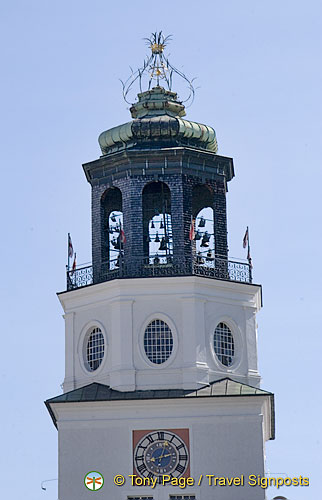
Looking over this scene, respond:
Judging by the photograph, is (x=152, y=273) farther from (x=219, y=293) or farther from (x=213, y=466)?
(x=213, y=466)

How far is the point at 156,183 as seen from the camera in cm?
7569

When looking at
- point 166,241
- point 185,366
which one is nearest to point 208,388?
point 185,366

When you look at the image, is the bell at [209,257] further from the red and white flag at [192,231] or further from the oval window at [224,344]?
the oval window at [224,344]

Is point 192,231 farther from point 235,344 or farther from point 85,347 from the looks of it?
point 85,347

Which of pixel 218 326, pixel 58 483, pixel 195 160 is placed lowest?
pixel 58 483

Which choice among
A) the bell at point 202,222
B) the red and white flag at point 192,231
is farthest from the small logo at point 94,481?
the bell at point 202,222

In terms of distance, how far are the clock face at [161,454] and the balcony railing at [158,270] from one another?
587 cm

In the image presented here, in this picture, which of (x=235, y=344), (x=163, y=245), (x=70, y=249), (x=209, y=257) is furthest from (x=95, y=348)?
(x=209, y=257)

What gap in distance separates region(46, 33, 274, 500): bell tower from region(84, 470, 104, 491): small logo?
0.56ft

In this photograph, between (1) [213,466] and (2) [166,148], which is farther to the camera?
(2) [166,148]

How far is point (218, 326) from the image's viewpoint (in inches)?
2891

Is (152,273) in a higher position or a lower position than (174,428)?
higher

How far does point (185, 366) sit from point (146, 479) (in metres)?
4.27

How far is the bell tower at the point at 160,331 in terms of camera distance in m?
70.6
